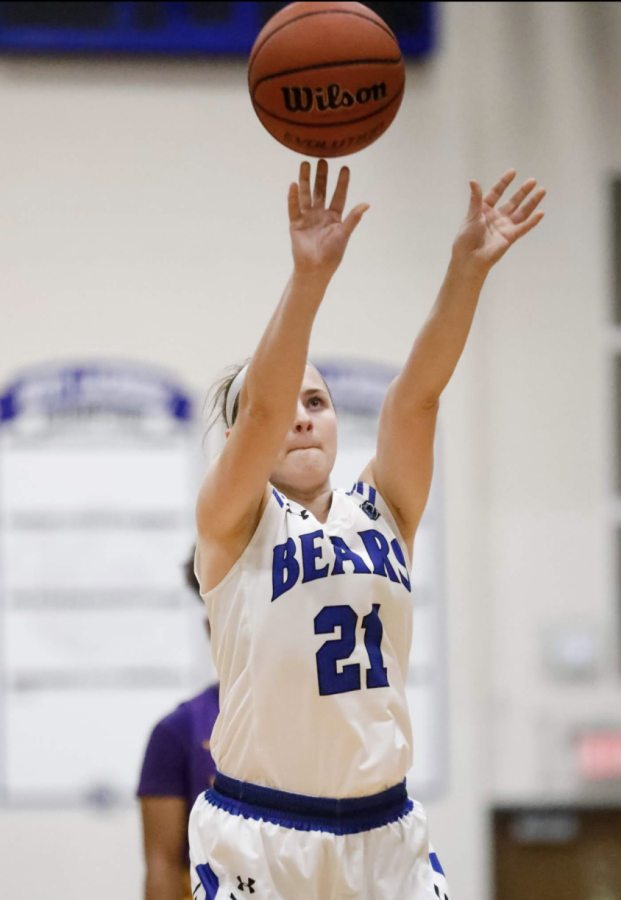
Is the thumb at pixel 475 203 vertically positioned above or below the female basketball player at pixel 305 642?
above

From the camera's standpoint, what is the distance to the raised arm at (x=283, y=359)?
160 centimetres

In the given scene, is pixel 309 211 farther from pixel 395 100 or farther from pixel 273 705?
pixel 273 705

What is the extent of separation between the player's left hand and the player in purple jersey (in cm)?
139

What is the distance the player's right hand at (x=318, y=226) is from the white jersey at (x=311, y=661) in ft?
1.52

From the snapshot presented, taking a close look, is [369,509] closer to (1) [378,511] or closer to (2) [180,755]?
(1) [378,511]

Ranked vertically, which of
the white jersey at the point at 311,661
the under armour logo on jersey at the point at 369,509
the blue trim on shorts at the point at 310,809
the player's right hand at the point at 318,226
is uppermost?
the player's right hand at the point at 318,226

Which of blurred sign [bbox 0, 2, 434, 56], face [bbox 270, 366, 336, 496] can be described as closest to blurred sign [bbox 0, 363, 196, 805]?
blurred sign [bbox 0, 2, 434, 56]

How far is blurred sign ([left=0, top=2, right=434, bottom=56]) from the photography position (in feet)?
12.4

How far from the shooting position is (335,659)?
5.66 feet

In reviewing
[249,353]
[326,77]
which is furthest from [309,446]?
[249,353]

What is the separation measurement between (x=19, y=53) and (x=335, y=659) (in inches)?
121

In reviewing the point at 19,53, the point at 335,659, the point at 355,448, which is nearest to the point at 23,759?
the point at 355,448

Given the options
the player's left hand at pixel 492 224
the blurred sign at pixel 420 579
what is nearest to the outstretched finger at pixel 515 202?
the player's left hand at pixel 492 224

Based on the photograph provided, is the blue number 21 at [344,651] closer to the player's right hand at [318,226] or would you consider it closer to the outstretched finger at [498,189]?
the player's right hand at [318,226]
